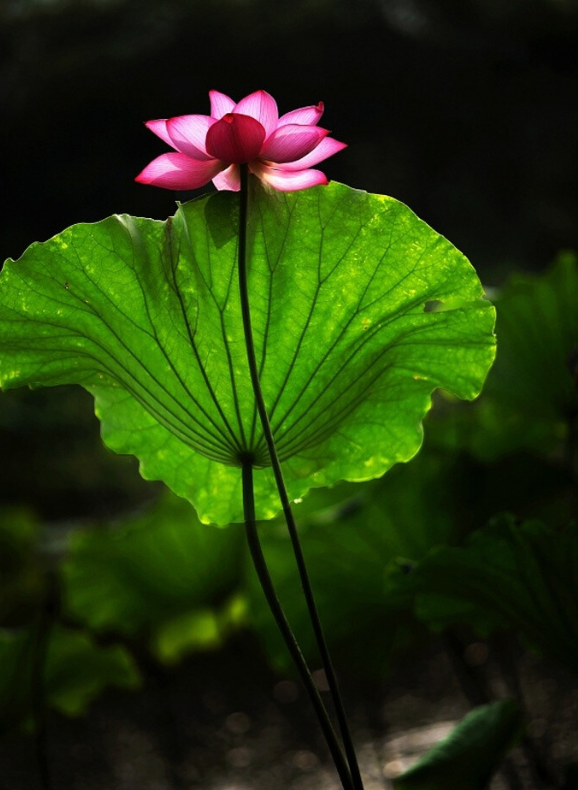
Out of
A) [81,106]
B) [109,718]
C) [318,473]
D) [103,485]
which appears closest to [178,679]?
[109,718]

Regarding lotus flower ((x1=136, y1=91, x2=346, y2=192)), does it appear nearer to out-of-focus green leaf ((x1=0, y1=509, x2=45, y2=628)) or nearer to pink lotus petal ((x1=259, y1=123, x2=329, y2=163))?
pink lotus petal ((x1=259, y1=123, x2=329, y2=163))

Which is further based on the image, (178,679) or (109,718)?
(178,679)

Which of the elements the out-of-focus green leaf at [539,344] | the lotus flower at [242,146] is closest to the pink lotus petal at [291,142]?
the lotus flower at [242,146]

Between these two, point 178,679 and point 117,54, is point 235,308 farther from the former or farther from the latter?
point 117,54

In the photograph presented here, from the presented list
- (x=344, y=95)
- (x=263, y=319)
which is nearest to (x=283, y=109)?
(x=344, y=95)

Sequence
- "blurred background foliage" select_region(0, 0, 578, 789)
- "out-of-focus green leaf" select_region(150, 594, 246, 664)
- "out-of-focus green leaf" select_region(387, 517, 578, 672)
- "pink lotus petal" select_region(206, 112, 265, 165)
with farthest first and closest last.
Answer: "blurred background foliage" select_region(0, 0, 578, 789), "out-of-focus green leaf" select_region(150, 594, 246, 664), "out-of-focus green leaf" select_region(387, 517, 578, 672), "pink lotus petal" select_region(206, 112, 265, 165)

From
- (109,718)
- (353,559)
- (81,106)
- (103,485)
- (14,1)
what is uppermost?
(14,1)

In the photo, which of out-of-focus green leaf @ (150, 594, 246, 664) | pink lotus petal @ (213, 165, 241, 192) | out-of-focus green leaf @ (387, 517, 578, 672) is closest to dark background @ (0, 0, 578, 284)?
out-of-focus green leaf @ (150, 594, 246, 664)
